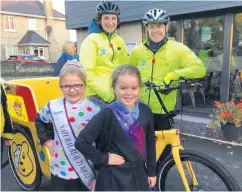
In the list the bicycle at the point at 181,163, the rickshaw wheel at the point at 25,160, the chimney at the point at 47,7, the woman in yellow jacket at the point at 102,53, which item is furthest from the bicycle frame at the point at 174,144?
the chimney at the point at 47,7

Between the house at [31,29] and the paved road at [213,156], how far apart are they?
3284 cm

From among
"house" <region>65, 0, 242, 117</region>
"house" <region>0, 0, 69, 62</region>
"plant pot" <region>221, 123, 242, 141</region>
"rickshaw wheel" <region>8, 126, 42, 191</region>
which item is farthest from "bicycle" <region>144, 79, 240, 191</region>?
"house" <region>0, 0, 69, 62</region>

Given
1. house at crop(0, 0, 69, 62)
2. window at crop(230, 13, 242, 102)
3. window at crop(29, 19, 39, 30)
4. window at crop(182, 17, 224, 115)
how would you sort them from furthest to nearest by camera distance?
window at crop(29, 19, 39, 30), house at crop(0, 0, 69, 62), window at crop(182, 17, 224, 115), window at crop(230, 13, 242, 102)

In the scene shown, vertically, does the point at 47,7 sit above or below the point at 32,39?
above

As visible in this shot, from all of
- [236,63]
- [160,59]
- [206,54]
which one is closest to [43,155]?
[160,59]

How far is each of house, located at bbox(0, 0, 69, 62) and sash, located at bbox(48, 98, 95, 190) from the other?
34.9m

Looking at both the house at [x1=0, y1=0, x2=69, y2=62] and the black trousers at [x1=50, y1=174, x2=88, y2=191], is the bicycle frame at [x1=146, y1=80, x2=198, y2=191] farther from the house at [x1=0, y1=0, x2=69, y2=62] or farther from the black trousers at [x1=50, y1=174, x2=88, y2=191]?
the house at [x1=0, y1=0, x2=69, y2=62]

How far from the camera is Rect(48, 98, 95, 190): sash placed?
7.18 ft

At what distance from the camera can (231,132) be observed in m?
5.06

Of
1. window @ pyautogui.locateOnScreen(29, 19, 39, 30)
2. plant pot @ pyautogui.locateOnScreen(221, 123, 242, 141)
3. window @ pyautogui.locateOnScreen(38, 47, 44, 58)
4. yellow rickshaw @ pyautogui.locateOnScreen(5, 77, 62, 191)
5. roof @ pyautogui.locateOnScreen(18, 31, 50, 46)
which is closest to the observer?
yellow rickshaw @ pyautogui.locateOnScreen(5, 77, 62, 191)

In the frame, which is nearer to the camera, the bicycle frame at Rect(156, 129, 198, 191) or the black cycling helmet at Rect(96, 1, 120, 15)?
the bicycle frame at Rect(156, 129, 198, 191)

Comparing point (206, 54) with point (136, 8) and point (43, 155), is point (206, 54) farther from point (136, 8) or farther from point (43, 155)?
point (43, 155)

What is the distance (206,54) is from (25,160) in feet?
16.9

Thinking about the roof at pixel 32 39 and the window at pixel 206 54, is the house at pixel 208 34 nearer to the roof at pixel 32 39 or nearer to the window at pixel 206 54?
the window at pixel 206 54
